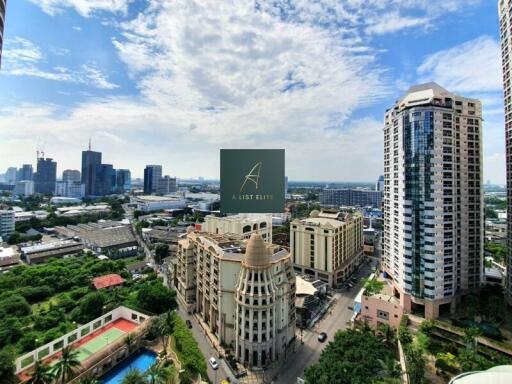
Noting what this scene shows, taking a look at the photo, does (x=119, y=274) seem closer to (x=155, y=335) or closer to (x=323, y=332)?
(x=155, y=335)

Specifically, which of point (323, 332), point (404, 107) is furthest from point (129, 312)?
point (404, 107)

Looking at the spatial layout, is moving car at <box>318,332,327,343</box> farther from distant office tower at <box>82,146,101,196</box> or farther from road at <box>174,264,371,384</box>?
distant office tower at <box>82,146,101,196</box>

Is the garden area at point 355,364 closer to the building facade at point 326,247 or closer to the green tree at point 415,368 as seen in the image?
the green tree at point 415,368

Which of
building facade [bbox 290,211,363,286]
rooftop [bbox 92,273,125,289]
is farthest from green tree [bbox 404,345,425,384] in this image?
rooftop [bbox 92,273,125,289]

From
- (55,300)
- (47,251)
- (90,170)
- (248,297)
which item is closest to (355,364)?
(248,297)

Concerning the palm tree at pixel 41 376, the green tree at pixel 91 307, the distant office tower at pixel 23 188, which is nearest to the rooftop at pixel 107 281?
the green tree at pixel 91 307

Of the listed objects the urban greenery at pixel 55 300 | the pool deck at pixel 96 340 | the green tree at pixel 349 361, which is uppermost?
the green tree at pixel 349 361

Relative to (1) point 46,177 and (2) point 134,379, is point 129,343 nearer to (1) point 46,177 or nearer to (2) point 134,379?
(2) point 134,379
